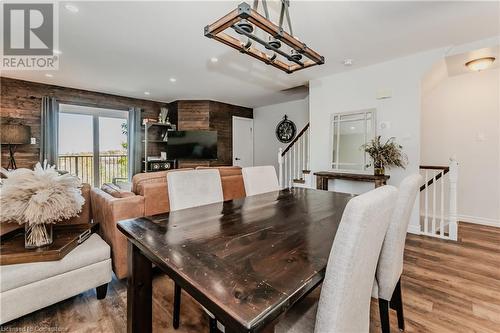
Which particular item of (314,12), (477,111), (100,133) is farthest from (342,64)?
(100,133)

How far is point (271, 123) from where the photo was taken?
21.3 feet

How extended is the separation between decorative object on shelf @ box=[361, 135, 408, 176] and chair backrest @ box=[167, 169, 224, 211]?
2.40 meters

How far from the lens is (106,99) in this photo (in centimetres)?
510

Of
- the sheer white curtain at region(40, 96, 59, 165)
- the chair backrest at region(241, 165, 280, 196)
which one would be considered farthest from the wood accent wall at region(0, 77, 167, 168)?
the chair backrest at region(241, 165, 280, 196)

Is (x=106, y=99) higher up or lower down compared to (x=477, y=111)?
higher up

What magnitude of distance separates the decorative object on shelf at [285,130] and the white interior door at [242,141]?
0.96 metres

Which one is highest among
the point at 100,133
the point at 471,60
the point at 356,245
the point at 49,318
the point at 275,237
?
the point at 471,60

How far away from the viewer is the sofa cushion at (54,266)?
1.45 meters

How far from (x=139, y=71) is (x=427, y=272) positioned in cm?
464

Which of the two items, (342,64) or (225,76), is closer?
(342,64)

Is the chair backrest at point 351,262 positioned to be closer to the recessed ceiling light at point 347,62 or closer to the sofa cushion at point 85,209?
the sofa cushion at point 85,209

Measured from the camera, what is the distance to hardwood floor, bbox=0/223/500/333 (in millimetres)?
1544

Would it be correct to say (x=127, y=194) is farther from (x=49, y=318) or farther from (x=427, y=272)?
(x=427, y=272)

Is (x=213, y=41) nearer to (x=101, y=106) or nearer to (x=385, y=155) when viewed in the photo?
(x=385, y=155)
